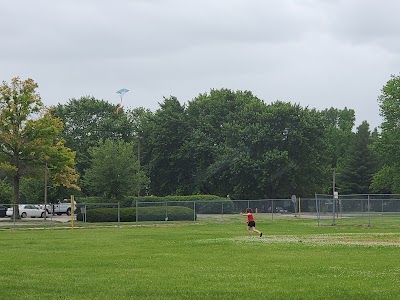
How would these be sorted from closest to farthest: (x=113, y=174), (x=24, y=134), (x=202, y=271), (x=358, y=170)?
(x=202, y=271) < (x=24, y=134) < (x=113, y=174) < (x=358, y=170)

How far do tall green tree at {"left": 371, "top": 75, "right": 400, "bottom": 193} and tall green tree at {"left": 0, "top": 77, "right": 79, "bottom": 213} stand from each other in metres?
46.2

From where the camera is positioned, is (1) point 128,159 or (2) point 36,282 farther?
(1) point 128,159

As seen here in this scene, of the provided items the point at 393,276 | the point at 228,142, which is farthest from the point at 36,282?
the point at 228,142

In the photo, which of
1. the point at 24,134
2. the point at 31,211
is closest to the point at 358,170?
Result: the point at 31,211

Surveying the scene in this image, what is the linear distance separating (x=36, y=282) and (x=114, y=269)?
3496 millimetres

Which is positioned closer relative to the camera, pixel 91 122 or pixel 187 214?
pixel 187 214

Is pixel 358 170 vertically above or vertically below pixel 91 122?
below

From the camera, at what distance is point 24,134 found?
55.9 m

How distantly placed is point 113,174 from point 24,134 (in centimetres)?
1069

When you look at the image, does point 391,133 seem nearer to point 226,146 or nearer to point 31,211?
point 226,146

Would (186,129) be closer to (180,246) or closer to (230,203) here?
(230,203)

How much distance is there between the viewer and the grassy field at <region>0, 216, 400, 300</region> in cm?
1439

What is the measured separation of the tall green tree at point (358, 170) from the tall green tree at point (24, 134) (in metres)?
57.8

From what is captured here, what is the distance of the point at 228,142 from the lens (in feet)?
294
